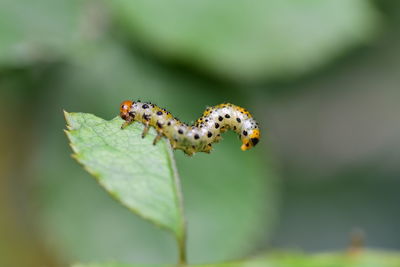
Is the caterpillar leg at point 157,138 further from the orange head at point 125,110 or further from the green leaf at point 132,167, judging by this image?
the orange head at point 125,110

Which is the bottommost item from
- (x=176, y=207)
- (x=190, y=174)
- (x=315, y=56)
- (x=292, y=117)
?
(x=176, y=207)

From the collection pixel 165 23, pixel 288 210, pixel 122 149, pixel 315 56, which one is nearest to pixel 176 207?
pixel 122 149

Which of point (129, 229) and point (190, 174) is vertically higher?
point (190, 174)

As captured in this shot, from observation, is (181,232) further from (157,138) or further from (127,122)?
(127,122)

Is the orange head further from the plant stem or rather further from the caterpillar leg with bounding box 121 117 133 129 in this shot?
the plant stem

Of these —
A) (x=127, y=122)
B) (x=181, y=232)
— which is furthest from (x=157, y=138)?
(x=181, y=232)

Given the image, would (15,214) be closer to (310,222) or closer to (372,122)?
(310,222)

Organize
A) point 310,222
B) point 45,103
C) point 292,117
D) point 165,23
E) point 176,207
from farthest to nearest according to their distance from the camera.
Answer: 1. point 292,117
2. point 310,222
3. point 45,103
4. point 165,23
5. point 176,207

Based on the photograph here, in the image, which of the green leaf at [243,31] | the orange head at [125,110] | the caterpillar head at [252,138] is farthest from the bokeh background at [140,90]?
the orange head at [125,110]
